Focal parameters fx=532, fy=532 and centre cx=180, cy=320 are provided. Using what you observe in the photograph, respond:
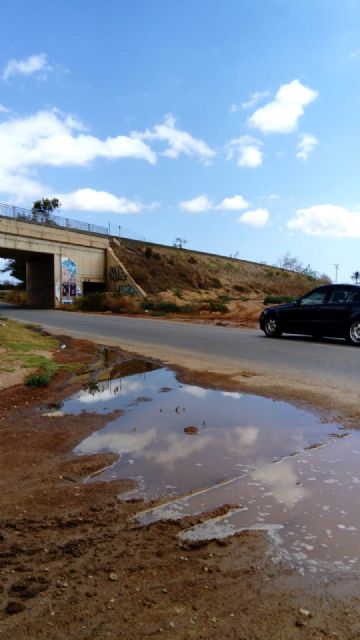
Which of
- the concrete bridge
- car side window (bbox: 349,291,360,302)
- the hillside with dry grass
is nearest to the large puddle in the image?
car side window (bbox: 349,291,360,302)

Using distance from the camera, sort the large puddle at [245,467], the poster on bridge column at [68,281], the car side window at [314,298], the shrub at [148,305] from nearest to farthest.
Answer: the large puddle at [245,467] → the car side window at [314,298] → the shrub at [148,305] → the poster on bridge column at [68,281]

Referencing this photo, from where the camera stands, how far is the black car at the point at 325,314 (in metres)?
14.6

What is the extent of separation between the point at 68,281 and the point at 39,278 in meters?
3.68

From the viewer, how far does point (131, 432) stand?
6.00m

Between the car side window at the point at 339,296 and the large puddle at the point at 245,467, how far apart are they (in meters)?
7.93

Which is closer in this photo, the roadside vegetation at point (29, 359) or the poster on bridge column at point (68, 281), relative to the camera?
the roadside vegetation at point (29, 359)

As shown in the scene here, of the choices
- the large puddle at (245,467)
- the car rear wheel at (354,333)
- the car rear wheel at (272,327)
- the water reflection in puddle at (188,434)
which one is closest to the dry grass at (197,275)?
the car rear wheel at (272,327)

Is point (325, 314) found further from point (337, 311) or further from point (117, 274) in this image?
point (117, 274)

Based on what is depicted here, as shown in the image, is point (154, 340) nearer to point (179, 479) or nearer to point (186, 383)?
point (186, 383)

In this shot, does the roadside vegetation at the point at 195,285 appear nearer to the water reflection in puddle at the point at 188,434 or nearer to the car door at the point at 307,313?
the car door at the point at 307,313

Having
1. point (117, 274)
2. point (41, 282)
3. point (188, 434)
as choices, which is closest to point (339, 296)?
point (188, 434)

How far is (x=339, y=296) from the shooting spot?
14891 mm

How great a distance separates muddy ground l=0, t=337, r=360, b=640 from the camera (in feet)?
8.13

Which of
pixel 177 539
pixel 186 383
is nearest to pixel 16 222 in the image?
pixel 186 383
